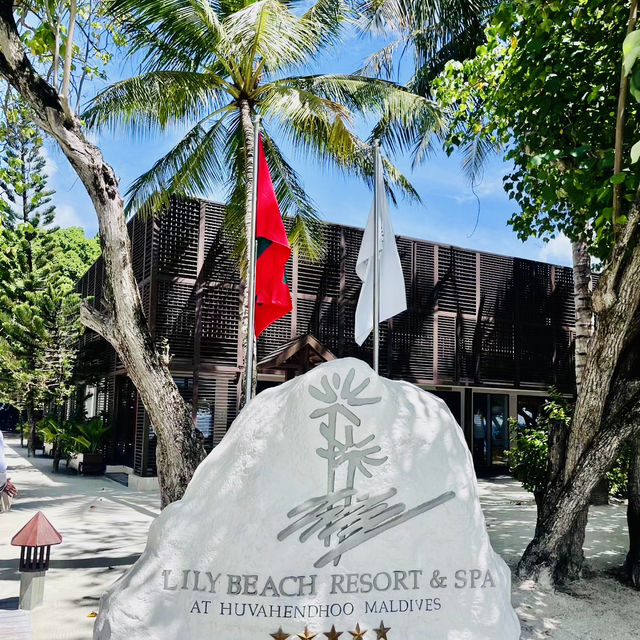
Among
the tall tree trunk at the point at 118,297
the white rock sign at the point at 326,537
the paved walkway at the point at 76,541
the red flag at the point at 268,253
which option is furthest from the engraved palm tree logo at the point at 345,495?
the red flag at the point at 268,253

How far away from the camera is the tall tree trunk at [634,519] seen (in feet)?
22.5

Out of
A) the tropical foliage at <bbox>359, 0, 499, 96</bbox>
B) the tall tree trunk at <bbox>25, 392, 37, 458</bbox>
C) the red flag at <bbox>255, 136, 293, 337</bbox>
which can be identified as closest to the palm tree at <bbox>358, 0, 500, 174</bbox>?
the tropical foliage at <bbox>359, 0, 499, 96</bbox>

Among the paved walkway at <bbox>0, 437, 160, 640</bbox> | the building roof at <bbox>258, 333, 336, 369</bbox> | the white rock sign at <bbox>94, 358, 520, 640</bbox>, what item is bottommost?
the paved walkway at <bbox>0, 437, 160, 640</bbox>

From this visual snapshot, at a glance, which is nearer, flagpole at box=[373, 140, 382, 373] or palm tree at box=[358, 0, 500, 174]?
flagpole at box=[373, 140, 382, 373]

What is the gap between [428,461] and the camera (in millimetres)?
4113

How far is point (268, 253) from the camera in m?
8.85

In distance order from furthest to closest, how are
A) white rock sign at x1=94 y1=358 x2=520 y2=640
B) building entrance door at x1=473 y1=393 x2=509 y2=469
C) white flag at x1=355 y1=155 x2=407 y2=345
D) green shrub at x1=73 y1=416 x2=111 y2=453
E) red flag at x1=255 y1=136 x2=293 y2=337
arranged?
building entrance door at x1=473 y1=393 x2=509 y2=469, green shrub at x1=73 y1=416 x2=111 y2=453, red flag at x1=255 y1=136 x2=293 y2=337, white flag at x1=355 y1=155 x2=407 y2=345, white rock sign at x1=94 y1=358 x2=520 y2=640

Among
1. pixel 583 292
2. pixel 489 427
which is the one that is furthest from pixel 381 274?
pixel 489 427

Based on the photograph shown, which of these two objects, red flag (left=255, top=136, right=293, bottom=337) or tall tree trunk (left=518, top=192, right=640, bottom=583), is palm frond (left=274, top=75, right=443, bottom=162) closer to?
red flag (left=255, top=136, right=293, bottom=337)

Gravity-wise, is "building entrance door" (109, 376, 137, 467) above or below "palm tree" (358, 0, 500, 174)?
below

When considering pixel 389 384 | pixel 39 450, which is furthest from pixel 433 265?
pixel 39 450

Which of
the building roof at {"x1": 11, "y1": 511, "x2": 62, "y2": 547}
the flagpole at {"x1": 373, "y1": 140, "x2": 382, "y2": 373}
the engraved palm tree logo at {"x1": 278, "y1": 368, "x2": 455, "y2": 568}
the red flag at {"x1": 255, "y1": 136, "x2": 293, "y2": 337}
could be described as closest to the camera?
the engraved palm tree logo at {"x1": 278, "y1": 368, "x2": 455, "y2": 568}

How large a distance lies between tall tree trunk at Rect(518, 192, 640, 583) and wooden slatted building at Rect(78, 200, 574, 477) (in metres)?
8.09

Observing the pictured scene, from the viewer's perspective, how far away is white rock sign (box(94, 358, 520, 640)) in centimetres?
368
